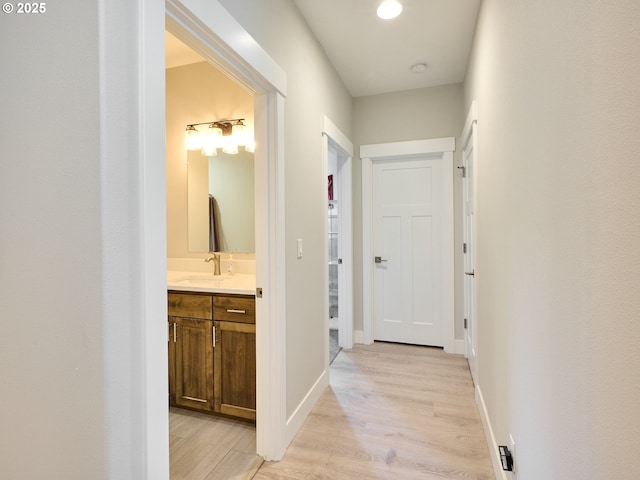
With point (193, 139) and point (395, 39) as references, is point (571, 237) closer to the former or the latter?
point (395, 39)

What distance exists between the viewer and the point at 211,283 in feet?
7.78

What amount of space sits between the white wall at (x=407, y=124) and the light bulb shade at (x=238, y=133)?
54.1 inches

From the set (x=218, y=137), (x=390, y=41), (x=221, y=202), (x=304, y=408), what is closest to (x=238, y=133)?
(x=218, y=137)

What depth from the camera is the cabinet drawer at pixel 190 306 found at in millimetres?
2146

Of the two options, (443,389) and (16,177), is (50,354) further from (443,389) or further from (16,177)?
(443,389)

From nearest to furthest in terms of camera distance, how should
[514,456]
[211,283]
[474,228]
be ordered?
[514,456] → [211,283] → [474,228]

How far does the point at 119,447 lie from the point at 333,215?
173 inches

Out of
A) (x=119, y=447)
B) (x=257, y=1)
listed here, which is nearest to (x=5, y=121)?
(x=119, y=447)

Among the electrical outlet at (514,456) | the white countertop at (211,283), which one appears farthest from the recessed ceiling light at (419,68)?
the electrical outlet at (514,456)

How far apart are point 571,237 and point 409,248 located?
2.82 metres

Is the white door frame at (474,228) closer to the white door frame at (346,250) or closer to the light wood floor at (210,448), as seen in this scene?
the white door frame at (346,250)

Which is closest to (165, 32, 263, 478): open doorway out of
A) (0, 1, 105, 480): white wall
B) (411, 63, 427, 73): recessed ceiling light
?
(0, 1, 105, 480): white wall

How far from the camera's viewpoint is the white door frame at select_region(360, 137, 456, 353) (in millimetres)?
3418

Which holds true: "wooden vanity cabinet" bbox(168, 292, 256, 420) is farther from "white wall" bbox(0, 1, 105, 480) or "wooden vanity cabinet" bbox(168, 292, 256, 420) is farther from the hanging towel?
"white wall" bbox(0, 1, 105, 480)
